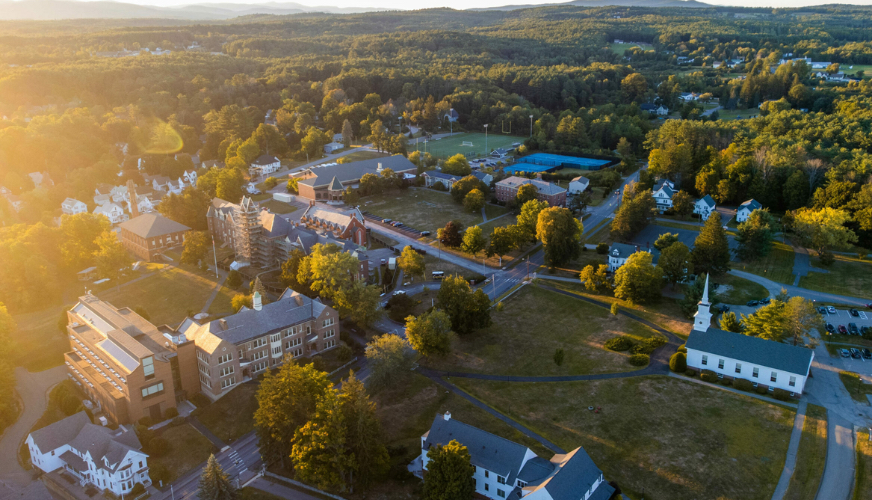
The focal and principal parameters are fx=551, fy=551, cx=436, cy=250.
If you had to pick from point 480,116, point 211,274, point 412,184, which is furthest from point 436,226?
point 480,116

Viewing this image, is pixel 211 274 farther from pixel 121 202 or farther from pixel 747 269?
pixel 747 269

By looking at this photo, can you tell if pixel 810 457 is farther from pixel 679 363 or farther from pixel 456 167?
pixel 456 167

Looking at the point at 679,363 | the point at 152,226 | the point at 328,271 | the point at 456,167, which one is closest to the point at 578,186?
the point at 456,167

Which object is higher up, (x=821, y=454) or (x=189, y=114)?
(x=189, y=114)

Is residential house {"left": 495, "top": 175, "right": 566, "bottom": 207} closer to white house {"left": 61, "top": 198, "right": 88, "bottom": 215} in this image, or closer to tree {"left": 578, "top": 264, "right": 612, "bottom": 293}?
tree {"left": 578, "top": 264, "right": 612, "bottom": 293}

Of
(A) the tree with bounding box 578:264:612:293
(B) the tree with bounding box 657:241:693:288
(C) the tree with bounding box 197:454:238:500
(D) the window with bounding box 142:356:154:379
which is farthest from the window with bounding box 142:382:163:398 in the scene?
(B) the tree with bounding box 657:241:693:288

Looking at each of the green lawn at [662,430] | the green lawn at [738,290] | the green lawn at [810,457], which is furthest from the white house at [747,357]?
the green lawn at [738,290]
